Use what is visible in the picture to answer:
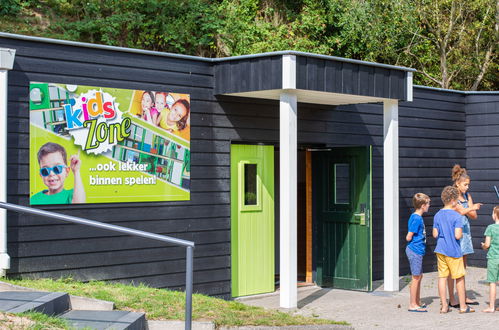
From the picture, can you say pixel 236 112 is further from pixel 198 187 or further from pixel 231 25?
pixel 231 25

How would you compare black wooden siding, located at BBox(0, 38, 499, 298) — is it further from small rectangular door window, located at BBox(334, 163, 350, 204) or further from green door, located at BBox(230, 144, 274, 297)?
small rectangular door window, located at BBox(334, 163, 350, 204)

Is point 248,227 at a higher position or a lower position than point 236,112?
lower

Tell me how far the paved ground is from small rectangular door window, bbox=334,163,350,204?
132 cm

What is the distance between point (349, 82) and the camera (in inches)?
377

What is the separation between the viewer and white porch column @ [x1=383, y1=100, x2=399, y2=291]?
1045 cm

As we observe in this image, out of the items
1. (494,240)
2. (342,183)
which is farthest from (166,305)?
(342,183)

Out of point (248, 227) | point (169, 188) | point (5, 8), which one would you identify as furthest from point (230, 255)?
point (5, 8)

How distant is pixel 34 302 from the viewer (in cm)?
608

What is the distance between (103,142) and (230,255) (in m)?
2.40

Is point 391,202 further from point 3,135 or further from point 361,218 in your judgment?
point 3,135

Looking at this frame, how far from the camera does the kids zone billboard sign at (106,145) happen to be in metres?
7.93

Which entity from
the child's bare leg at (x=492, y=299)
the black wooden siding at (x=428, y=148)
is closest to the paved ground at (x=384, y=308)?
the child's bare leg at (x=492, y=299)

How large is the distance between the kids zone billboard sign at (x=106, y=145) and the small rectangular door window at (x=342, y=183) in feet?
8.33

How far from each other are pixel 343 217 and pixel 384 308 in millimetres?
1904
